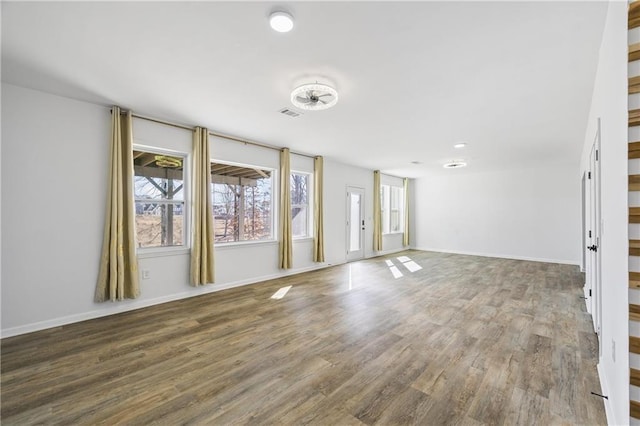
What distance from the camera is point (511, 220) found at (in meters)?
7.73

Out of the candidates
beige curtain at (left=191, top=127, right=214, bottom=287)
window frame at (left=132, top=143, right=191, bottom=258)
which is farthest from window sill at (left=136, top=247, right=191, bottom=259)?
beige curtain at (left=191, top=127, right=214, bottom=287)

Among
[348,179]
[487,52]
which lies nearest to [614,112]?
[487,52]

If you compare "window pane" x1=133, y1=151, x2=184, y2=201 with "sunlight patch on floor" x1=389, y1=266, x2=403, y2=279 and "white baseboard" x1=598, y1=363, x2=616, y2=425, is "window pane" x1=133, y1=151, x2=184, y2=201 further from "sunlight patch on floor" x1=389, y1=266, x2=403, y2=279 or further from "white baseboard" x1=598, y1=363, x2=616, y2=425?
"white baseboard" x1=598, y1=363, x2=616, y2=425

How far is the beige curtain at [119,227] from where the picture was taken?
337cm

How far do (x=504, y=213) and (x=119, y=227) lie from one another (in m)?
9.30

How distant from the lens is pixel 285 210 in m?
5.46

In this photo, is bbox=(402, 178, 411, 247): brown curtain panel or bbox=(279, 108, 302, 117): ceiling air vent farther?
bbox=(402, 178, 411, 247): brown curtain panel

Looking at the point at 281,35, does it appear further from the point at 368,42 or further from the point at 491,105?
the point at 491,105

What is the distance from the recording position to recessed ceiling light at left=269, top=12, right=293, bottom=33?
5.87 feet

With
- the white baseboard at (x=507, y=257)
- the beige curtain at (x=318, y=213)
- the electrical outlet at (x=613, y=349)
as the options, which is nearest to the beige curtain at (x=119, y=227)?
the beige curtain at (x=318, y=213)

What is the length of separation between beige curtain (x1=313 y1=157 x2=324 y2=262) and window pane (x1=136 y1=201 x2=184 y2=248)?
→ 289cm

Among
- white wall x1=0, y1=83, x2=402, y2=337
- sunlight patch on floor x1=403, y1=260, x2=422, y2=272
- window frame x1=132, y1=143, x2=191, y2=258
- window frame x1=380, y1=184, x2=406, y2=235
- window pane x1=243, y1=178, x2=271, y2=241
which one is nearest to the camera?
white wall x1=0, y1=83, x2=402, y2=337

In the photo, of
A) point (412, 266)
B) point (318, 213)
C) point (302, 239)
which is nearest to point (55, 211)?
point (302, 239)

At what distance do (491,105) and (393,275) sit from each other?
3.67 m
